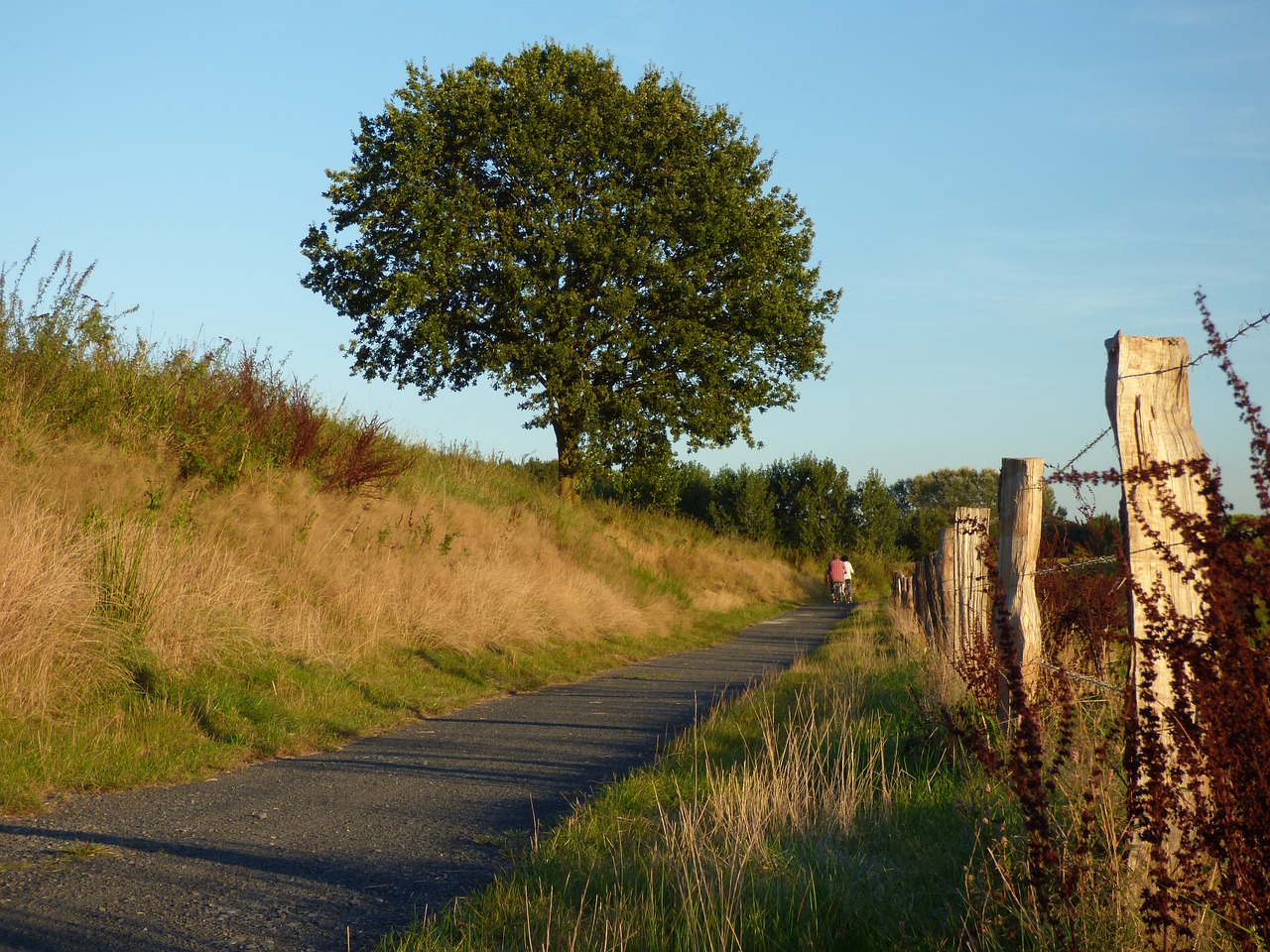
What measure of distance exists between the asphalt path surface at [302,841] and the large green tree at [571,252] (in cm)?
1658

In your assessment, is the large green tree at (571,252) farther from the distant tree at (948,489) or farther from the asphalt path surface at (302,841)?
the distant tree at (948,489)

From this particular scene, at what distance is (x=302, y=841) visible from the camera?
17.1ft

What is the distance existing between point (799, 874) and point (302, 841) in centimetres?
259

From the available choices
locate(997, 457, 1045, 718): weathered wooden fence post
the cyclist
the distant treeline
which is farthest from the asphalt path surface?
the distant treeline

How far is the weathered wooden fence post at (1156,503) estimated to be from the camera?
3.22 m

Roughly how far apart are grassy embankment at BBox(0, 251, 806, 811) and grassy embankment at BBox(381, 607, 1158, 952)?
118 inches

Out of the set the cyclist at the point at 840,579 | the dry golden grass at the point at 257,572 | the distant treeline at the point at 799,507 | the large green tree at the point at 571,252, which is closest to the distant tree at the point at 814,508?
the distant treeline at the point at 799,507

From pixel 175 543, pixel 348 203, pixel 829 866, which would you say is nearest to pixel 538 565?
pixel 175 543

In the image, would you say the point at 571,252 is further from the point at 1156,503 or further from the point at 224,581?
the point at 1156,503

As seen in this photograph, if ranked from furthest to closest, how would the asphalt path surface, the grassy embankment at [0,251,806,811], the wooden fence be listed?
the grassy embankment at [0,251,806,811], the asphalt path surface, the wooden fence

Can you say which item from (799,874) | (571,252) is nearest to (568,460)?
(571,252)

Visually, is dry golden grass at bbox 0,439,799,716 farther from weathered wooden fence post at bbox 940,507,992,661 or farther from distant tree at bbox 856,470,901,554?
distant tree at bbox 856,470,901,554

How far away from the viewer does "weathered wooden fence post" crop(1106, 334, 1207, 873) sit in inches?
127

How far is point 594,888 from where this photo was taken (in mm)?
4250
